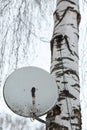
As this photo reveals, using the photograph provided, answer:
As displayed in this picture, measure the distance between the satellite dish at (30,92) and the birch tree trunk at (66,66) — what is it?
0.08 meters

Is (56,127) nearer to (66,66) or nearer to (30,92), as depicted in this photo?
(30,92)

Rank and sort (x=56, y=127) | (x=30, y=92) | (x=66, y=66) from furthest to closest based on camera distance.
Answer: (x=66, y=66) → (x=30, y=92) → (x=56, y=127)

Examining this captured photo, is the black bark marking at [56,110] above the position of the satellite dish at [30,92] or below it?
below

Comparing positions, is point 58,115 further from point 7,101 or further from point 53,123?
point 7,101

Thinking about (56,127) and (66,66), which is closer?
(56,127)

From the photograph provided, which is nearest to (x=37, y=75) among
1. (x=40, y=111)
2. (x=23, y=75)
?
(x=23, y=75)

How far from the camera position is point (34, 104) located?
105 inches

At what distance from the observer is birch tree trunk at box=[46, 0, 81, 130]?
8.66 ft

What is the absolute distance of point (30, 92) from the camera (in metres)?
2.72

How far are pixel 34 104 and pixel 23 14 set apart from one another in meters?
1.48

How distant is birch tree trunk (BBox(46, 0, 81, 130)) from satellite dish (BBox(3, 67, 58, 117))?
81 mm

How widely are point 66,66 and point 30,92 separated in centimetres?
34

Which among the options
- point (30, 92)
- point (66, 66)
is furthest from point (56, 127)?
point (66, 66)

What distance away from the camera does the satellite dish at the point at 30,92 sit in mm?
2652
